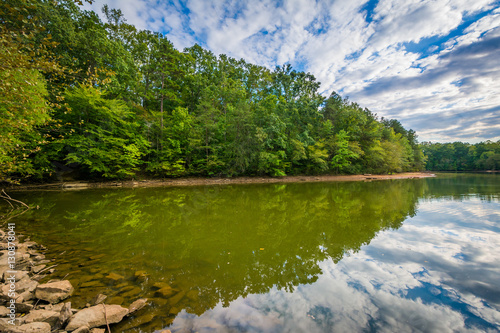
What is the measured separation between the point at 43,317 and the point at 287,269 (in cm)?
345

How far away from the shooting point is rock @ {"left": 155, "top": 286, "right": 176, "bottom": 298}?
9.25 ft

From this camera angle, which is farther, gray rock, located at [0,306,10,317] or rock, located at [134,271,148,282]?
rock, located at [134,271,148,282]

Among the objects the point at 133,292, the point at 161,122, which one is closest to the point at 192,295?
the point at 133,292

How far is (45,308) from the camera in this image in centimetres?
233

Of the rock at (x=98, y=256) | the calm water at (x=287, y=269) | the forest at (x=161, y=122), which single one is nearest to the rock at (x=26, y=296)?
the calm water at (x=287, y=269)

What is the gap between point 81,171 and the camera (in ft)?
55.5

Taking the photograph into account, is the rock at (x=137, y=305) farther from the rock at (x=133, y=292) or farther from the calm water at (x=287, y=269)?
the rock at (x=133, y=292)

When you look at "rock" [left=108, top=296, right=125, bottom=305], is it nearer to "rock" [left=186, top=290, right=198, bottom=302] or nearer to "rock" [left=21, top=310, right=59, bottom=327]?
"rock" [left=21, top=310, right=59, bottom=327]

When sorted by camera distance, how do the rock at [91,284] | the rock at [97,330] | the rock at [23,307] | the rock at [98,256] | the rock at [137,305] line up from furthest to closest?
the rock at [98,256] → the rock at [91,284] → the rock at [137,305] → the rock at [23,307] → the rock at [97,330]

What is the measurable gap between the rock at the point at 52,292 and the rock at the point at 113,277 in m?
0.53

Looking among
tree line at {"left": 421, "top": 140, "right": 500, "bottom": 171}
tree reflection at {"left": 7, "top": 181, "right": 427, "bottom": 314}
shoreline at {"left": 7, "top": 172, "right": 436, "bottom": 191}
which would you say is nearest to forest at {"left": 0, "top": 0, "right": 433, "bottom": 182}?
shoreline at {"left": 7, "top": 172, "right": 436, "bottom": 191}

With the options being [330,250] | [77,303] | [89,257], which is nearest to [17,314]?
[77,303]

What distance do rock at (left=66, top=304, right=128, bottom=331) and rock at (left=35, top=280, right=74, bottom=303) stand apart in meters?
0.67

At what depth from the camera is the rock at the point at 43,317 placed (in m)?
2.01
